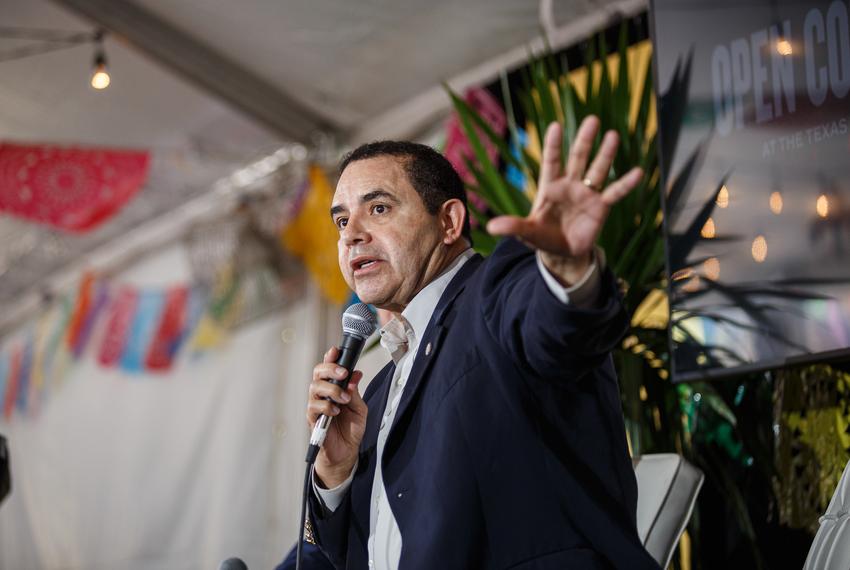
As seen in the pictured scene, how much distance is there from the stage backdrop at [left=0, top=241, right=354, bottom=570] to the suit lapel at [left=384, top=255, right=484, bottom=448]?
137 inches

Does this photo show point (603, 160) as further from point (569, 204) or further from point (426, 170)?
point (426, 170)

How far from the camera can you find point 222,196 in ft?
18.7

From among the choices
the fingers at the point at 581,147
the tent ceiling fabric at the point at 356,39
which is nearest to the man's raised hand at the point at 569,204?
the fingers at the point at 581,147

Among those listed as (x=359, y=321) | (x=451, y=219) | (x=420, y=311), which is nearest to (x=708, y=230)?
(x=451, y=219)

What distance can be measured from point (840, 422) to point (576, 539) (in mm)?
1104

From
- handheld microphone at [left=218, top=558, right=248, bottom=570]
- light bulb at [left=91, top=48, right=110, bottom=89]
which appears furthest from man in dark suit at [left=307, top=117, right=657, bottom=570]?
light bulb at [left=91, top=48, right=110, bottom=89]

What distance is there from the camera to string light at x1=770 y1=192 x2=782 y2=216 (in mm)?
1908

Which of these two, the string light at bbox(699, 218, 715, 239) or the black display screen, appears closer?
the black display screen

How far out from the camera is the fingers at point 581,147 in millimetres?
1142

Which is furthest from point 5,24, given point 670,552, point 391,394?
point 670,552

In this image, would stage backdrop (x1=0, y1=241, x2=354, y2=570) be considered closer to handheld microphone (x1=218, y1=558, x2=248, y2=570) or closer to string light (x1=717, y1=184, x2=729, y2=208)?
string light (x1=717, y1=184, x2=729, y2=208)

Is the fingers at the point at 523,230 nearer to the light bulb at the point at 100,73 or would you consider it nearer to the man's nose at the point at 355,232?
the man's nose at the point at 355,232

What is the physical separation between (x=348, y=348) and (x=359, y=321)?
0.07m

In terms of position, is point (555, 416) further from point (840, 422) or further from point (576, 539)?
point (840, 422)
